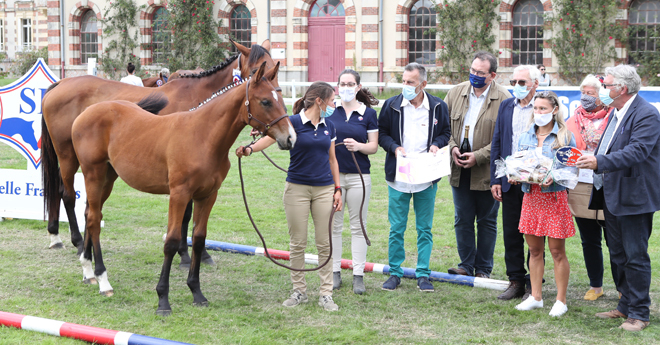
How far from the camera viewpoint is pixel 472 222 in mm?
6418

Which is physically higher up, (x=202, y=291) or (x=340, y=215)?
(x=340, y=215)

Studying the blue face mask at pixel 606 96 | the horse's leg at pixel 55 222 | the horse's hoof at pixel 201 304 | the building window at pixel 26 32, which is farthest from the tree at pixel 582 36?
the building window at pixel 26 32

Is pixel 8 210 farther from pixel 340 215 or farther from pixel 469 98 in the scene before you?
pixel 469 98

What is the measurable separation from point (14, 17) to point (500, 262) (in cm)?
4111

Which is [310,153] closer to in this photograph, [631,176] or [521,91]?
[521,91]

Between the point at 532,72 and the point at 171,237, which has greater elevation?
the point at 532,72

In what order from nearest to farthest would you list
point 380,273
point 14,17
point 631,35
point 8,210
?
1. point 380,273
2. point 8,210
3. point 631,35
4. point 14,17

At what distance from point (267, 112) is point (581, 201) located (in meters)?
2.87

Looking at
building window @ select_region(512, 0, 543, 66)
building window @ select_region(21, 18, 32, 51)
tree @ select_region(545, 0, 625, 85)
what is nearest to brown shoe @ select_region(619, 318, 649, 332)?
tree @ select_region(545, 0, 625, 85)

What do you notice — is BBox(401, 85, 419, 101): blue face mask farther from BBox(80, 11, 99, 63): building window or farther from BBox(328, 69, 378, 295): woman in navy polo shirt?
BBox(80, 11, 99, 63): building window

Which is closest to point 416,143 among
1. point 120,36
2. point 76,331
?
point 76,331

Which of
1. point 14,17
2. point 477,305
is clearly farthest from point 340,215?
point 14,17

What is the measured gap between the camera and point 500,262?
7008 mm

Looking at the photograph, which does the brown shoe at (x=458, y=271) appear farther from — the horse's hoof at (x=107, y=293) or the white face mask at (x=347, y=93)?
the horse's hoof at (x=107, y=293)
